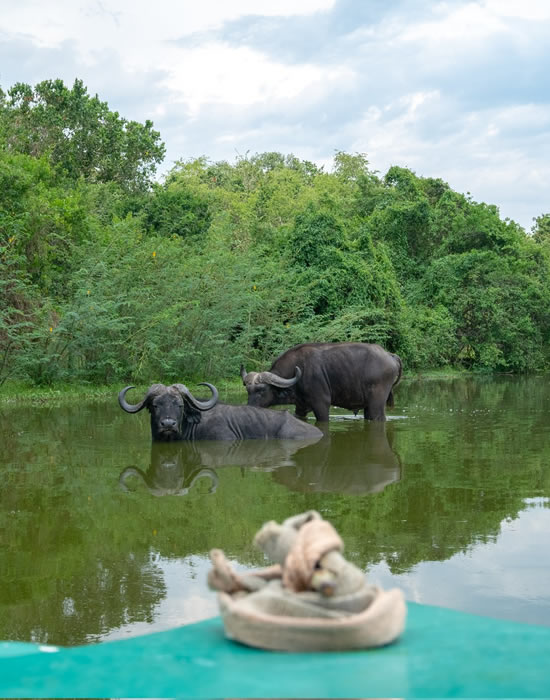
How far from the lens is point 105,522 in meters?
6.55

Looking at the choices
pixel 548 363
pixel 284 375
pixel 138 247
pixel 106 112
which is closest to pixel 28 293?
pixel 138 247

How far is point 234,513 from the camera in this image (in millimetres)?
6746

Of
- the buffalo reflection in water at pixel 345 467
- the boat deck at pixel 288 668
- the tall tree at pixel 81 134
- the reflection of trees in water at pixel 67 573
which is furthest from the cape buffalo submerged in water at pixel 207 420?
the tall tree at pixel 81 134

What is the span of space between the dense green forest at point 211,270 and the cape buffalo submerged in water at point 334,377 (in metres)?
4.61

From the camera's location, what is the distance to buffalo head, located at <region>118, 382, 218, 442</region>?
Answer: 1043cm

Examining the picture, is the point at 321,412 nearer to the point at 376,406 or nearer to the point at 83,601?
the point at 376,406

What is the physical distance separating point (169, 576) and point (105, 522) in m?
1.67

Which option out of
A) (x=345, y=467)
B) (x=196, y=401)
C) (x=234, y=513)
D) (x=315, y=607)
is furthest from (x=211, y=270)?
(x=315, y=607)

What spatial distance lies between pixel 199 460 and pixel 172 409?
1.10 meters

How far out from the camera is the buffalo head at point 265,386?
12570mm

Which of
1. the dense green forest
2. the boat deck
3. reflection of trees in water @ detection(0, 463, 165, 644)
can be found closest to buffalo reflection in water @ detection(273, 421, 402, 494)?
reflection of trees in water @ detection(0, 463, 165, 644)

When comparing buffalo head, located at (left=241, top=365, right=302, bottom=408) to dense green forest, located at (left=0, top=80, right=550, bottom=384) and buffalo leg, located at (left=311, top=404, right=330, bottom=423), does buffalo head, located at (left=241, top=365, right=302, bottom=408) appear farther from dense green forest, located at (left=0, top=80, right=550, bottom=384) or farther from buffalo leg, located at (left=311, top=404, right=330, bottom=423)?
dense green forest, located at (left=0, top=80, right=550, bottom=384)

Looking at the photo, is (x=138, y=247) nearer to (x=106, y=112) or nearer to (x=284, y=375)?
(x=284, y=375)

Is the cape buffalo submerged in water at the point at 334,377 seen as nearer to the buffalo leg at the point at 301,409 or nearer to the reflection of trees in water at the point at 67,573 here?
the buffalo leg at the point at 301,409
